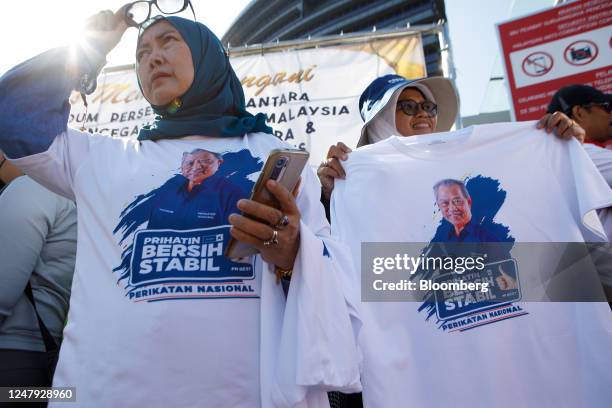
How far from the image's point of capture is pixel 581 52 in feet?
10.6

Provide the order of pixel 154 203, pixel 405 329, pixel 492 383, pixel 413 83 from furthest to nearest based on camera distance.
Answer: pixel 413 83 → pixel 405 329 → pixel 492 383 → pixel 154 203

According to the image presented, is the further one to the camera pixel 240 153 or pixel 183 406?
pixel 240 153

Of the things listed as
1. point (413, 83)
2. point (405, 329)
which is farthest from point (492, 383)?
point (413, 83)

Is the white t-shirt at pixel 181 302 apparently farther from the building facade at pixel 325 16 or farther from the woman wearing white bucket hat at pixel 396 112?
the building facade at pixel 325 16

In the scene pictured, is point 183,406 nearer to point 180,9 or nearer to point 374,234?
point 374,234

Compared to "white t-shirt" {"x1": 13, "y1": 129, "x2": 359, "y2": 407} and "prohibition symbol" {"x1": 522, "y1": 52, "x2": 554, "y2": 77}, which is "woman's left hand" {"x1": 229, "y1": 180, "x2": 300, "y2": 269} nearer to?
"white t-shirt" {"x1": 13, "y1": 129, "x2": 359, "y2": 407}

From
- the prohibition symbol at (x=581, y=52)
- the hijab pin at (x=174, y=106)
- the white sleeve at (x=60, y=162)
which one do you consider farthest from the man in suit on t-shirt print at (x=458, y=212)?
the prohibition symbol at (x=581, y=52)

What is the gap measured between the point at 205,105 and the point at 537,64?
3034 mm

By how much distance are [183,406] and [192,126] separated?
0.73m

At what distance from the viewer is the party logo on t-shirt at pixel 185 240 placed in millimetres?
943

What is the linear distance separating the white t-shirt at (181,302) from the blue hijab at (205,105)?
0.15 m

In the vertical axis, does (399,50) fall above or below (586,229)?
above

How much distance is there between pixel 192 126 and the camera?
4.01 ft

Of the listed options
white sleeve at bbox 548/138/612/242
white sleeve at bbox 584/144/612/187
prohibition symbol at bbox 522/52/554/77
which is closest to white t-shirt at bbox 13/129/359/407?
white sleeve at bbox 548/138/612/242
